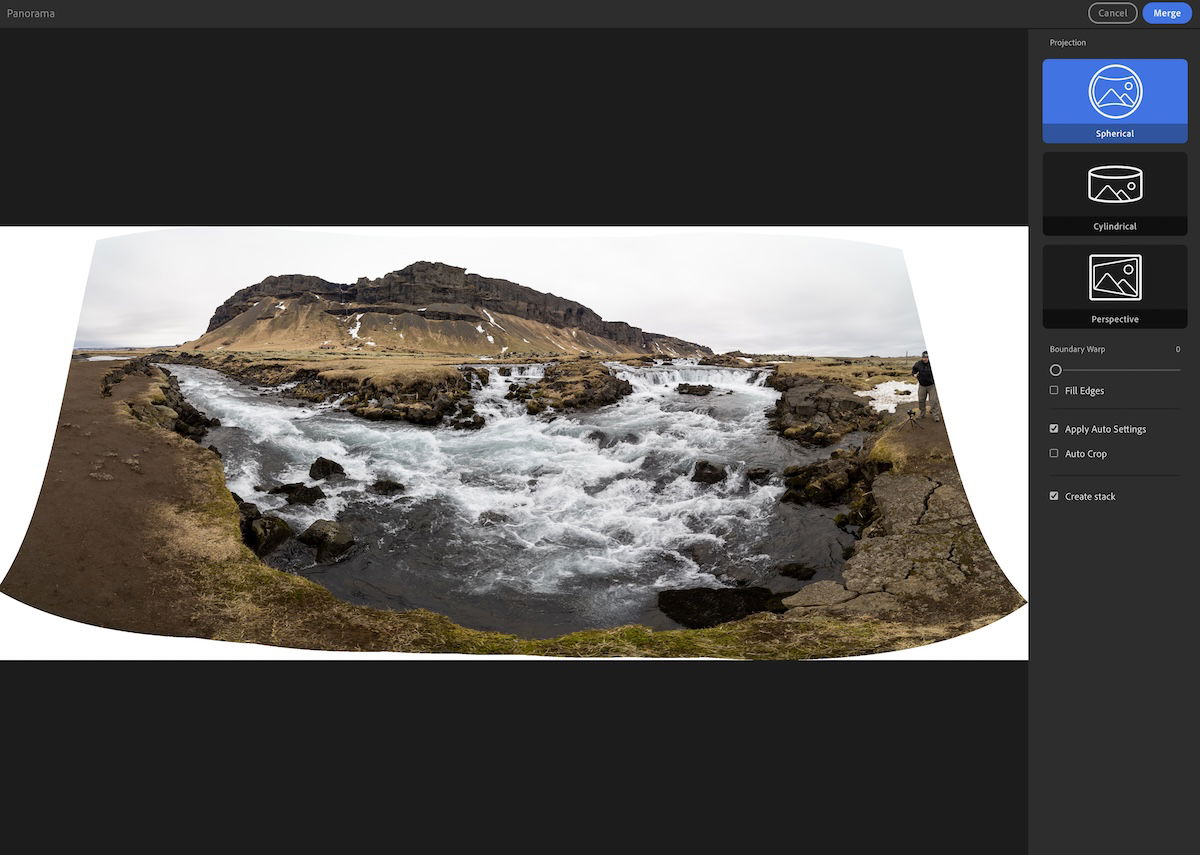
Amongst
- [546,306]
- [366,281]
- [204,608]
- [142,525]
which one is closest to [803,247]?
[546,306]

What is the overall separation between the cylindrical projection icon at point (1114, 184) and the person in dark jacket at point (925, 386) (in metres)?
2.63

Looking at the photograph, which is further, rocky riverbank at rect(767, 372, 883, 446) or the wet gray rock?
rocky riverbank at rect(767, 372, 883, 446)

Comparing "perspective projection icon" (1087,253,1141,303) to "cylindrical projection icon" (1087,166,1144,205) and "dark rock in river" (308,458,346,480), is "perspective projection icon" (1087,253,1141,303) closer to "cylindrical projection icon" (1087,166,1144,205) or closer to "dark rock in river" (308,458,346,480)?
"cylindrical projection icon" (1087,166,1144,205)

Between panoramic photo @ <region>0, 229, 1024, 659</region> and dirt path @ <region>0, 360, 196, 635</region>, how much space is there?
0.02m

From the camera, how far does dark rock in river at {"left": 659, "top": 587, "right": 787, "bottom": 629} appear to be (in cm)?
463

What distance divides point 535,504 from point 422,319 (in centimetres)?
322

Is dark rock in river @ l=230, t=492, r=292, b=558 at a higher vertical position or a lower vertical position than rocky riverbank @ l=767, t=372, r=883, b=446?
lower

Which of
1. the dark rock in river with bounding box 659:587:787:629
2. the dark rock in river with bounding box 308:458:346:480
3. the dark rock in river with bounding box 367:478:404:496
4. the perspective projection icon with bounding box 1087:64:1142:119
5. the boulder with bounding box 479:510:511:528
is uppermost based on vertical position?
the perspective projection icon with bounding box 1087:64:1142:119

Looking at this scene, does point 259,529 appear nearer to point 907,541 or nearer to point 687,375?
point 687,375

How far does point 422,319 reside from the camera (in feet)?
23.5

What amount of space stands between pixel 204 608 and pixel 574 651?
9.71ft
